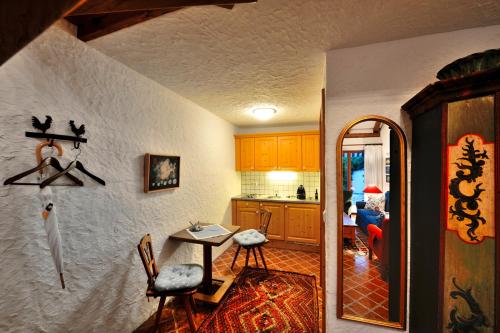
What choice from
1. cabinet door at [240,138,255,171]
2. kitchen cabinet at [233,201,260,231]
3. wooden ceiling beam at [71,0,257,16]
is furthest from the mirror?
cabinet door at [240,138,255,171]

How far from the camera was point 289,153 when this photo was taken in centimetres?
392

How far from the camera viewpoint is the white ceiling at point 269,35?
43.5 inches

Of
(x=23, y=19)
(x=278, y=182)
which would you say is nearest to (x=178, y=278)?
(x=23, y=19)

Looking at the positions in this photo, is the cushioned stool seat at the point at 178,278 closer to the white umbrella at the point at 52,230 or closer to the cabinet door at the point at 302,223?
the white umbrella at the point at 52,230

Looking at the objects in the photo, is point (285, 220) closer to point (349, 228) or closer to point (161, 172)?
point (349, 228)

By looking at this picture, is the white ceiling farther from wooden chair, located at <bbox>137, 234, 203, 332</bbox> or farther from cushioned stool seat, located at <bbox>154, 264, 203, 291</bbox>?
cushioned stool seat, located at <bbox>154, 264, 203, 291</bbox>

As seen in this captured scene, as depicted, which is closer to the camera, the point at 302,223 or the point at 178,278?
the point at 178,278

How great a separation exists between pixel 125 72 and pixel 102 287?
184cm

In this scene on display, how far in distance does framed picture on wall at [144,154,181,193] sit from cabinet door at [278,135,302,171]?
220 cm

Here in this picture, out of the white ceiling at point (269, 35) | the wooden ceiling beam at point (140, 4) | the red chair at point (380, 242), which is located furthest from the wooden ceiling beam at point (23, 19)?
the red chair at point (380, 242)

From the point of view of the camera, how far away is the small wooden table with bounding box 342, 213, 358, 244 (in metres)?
1.49

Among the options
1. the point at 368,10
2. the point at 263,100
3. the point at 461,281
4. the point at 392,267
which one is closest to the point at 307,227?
the point at 392,267

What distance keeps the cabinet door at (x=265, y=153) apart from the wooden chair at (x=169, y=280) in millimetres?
2505

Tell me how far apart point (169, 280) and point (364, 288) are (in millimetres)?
1640
